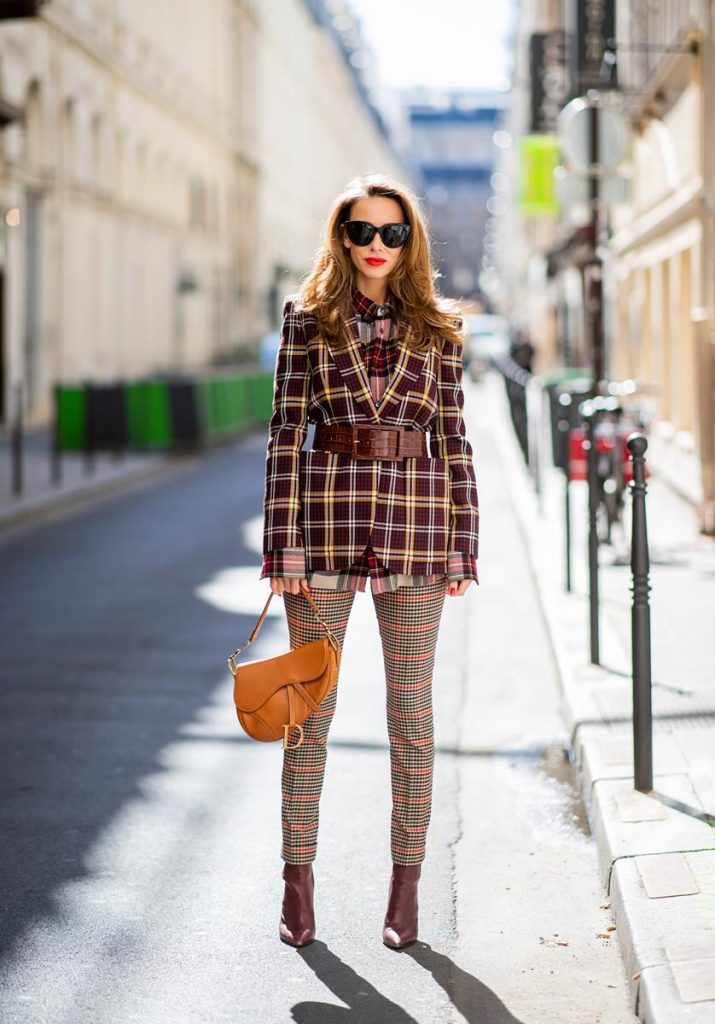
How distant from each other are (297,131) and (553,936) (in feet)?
217

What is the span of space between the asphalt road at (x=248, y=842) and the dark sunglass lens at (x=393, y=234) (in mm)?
1710

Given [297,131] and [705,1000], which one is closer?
[705,1000]

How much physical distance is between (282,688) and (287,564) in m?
0.30

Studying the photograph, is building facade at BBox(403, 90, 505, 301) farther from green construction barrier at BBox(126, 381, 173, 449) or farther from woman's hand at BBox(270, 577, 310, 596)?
woman's hand at BBox(270, 577, 310, 596)

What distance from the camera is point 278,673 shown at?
412 cm

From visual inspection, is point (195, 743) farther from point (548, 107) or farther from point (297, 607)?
point (548, 107)

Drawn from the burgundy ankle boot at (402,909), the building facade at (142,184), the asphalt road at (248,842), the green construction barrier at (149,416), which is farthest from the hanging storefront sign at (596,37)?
the burgundy ankle boot at (402,909)

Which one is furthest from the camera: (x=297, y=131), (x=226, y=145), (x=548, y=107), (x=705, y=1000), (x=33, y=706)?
(x=297, y=131)

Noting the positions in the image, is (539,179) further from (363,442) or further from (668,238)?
(363,442)

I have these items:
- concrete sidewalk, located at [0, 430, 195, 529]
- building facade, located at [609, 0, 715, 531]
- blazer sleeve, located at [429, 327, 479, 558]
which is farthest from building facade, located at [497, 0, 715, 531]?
blazer sleeve, located at [429, 327, 479, 558]

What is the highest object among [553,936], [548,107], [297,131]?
[297,131]

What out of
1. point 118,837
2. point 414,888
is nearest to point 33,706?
point 118,837

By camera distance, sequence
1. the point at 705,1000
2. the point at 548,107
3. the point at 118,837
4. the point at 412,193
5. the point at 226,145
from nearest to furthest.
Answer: the point at 705,1000, the point at 412,193, the point at 118,837, the point at 548,107, the point at 226,145

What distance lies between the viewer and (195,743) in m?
6.63
